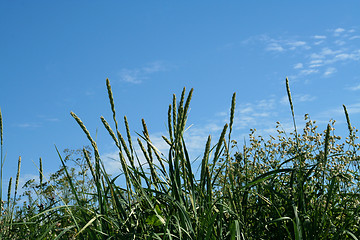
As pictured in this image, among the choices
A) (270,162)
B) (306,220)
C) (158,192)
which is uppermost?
(270,162)

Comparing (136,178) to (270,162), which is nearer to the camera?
(136,178)

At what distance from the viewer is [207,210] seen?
2.13m

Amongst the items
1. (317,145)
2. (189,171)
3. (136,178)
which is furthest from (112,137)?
(317,145)

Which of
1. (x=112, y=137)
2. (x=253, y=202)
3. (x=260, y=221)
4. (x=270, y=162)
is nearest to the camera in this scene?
(x=112, y=137)

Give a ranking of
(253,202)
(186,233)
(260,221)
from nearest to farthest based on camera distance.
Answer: (186,233) → (260,221) → (253,202)

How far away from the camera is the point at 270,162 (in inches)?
163

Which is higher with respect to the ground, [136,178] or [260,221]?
[136,178]

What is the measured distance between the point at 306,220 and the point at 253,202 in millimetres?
608

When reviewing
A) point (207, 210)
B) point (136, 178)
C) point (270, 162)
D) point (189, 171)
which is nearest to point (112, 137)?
point (136, 178)

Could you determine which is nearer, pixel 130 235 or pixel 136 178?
pixel 130 235

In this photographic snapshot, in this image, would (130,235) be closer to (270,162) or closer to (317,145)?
(270,162)

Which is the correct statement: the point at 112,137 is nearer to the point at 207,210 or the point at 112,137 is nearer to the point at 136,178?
the point at 136,178

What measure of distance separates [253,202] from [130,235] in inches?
42.9

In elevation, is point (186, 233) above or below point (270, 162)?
below
